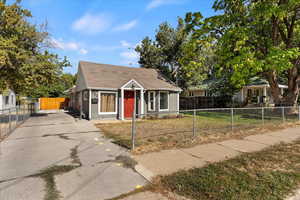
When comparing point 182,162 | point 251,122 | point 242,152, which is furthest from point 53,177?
point 251,122

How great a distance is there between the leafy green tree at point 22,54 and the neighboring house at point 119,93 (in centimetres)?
262

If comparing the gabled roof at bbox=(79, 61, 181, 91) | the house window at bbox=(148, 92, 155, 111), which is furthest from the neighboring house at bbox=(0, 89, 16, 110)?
the house window at bbox=(148, 92, 155, 111)

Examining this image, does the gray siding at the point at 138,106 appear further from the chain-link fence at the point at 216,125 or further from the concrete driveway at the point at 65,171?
the concrete driveway at the point at 65,171

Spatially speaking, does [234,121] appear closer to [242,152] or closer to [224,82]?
[242,152]

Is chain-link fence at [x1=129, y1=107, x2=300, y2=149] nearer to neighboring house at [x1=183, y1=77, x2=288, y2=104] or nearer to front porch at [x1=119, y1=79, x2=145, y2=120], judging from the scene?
front porch at [x1=119, y1=79, x2=145, y2=120]

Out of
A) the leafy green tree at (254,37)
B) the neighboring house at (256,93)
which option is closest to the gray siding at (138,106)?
the leafy green tree at (254,37)

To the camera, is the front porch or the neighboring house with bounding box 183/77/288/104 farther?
the neighboring house with bounding box 183/77/288/104

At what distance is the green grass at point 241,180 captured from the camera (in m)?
2.88

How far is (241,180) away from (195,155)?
1.60m

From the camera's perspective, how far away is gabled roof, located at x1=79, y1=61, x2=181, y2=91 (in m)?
12.6

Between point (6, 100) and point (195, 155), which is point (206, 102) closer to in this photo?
point (195, 155)

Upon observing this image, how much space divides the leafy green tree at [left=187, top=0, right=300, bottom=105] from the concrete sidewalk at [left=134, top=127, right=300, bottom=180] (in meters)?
5.10

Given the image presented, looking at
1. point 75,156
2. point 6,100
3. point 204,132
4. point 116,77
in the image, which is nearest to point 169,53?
point 116,77

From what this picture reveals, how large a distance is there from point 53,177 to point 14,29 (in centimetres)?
1144
